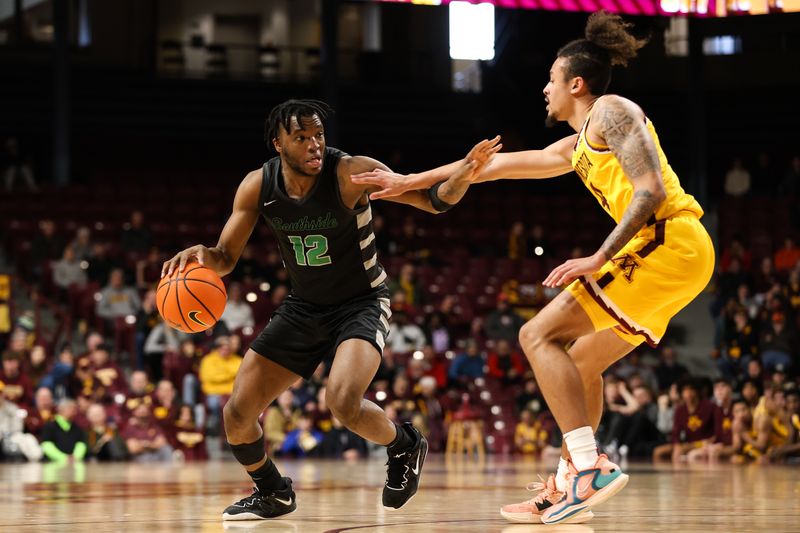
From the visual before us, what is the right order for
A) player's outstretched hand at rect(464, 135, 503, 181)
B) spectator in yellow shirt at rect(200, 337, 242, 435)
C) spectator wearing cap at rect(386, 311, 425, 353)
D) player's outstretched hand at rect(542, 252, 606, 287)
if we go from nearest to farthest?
player's outstretched hand at rect(542, 252, 606, 287), player's outstretched hand at rect(464, 135, 503, 181), spectator in yellow shirt at rect(200, 337, 242, 435), spectator wearing cap at rect(386, 311, 425, 353)

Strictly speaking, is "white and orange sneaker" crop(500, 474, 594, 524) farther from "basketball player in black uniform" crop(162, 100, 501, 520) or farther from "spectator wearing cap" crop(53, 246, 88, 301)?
"spectator wearing cap" crop(53, 246, 88, 301)

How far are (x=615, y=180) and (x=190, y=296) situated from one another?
196 cm

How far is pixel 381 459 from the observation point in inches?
507

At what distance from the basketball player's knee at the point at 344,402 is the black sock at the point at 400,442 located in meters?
0.36

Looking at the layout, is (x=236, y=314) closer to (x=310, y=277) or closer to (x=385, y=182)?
(x=310, y=277)

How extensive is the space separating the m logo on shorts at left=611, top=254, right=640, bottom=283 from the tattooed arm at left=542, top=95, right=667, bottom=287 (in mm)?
207

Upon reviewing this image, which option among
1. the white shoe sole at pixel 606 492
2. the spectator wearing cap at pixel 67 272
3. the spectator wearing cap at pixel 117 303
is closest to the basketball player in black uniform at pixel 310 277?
the white shoe sole at pixel 606 492

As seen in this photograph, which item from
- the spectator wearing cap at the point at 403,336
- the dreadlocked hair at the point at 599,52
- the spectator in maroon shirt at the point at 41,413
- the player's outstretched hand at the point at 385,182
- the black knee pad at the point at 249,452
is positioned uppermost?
the dreadlocked hair at the point at 599,52

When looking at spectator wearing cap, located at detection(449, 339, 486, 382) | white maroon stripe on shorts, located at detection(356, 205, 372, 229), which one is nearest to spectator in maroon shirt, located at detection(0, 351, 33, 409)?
spectator wearing cap, located at detection(449, 339, 486, 382)

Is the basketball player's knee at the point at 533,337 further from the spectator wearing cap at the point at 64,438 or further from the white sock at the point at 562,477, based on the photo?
the spectator wearing cap at the point at 64,438

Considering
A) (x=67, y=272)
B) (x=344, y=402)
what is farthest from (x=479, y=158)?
(x=67, y=272)

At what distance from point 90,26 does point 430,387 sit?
14.4 meters

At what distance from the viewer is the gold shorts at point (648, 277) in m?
4.90

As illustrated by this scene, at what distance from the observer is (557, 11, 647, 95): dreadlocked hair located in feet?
17.0
